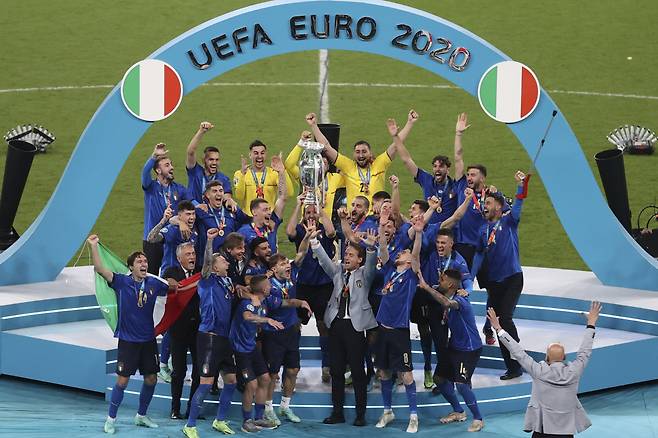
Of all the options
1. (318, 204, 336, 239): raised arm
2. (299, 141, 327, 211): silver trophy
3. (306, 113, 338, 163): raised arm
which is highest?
(306, 113, 338, 163): raised arm

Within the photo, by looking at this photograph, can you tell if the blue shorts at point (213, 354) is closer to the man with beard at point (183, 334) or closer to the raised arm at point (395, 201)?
the man with beard at point (183, 334)

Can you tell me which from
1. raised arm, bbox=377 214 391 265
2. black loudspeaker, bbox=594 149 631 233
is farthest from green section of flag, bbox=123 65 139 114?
black loudspeaker, bbox=594 149 631 233

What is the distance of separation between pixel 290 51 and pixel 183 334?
3.24m

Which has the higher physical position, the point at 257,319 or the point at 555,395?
the point at 257,319

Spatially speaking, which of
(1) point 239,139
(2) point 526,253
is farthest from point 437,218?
(1) point 239,139

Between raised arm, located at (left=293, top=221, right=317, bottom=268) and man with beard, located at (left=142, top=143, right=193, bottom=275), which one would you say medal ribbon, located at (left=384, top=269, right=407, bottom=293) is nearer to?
raised arm, located at (left=293, top=221, right=317, bottom=268)

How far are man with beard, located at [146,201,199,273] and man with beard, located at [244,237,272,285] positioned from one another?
29.0 inches

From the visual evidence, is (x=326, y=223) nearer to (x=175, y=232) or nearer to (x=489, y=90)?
(x=175, y=232)

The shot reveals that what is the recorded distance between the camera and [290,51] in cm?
1569

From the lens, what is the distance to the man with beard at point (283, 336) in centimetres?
1412

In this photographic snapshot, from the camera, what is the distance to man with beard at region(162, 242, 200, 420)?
1420cm

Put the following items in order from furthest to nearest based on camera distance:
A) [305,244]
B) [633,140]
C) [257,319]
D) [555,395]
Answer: [633,140] → [305,244] → [257,319] → [555,395]

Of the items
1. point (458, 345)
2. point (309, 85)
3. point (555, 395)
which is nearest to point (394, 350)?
point (458, 345)

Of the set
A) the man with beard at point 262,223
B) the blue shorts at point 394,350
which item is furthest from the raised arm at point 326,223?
the blue shorts at point 394,350
